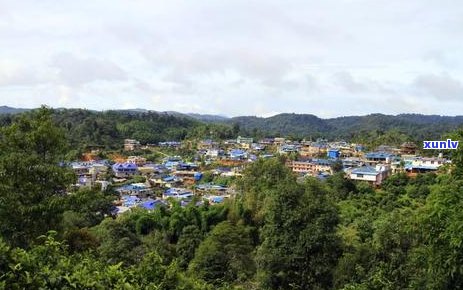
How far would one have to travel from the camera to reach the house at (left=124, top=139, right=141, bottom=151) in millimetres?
65488

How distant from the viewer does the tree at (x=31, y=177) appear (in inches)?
305

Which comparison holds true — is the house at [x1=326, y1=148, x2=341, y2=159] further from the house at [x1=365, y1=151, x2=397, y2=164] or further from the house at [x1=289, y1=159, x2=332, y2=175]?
the house at [x1=289, y1=159, x2=332, y2=175]

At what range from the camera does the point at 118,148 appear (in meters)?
65.1

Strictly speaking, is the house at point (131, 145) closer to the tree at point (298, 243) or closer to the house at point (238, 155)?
the house at point (238, 155)

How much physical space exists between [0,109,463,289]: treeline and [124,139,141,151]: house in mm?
43023

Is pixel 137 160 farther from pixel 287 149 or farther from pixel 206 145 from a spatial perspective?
pixel 287 149

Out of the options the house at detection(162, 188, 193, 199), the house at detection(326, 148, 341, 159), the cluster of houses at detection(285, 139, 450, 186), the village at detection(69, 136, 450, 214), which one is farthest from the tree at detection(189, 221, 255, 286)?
the house at detection(326, 148, 341, 159)

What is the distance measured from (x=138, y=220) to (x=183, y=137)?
55899mm

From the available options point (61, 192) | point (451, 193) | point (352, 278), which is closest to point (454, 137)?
point (451, 193)

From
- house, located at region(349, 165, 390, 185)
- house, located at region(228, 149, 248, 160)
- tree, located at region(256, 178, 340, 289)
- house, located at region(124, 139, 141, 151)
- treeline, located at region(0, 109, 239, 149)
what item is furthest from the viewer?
house, located at region(124, 139, 141, 151)

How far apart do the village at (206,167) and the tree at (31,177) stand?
1973 centimetres

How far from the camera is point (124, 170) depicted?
5050cm

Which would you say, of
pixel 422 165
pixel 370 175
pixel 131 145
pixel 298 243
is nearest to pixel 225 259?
pixel 298 243

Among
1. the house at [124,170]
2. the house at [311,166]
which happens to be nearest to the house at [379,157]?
the house at [311,166]
